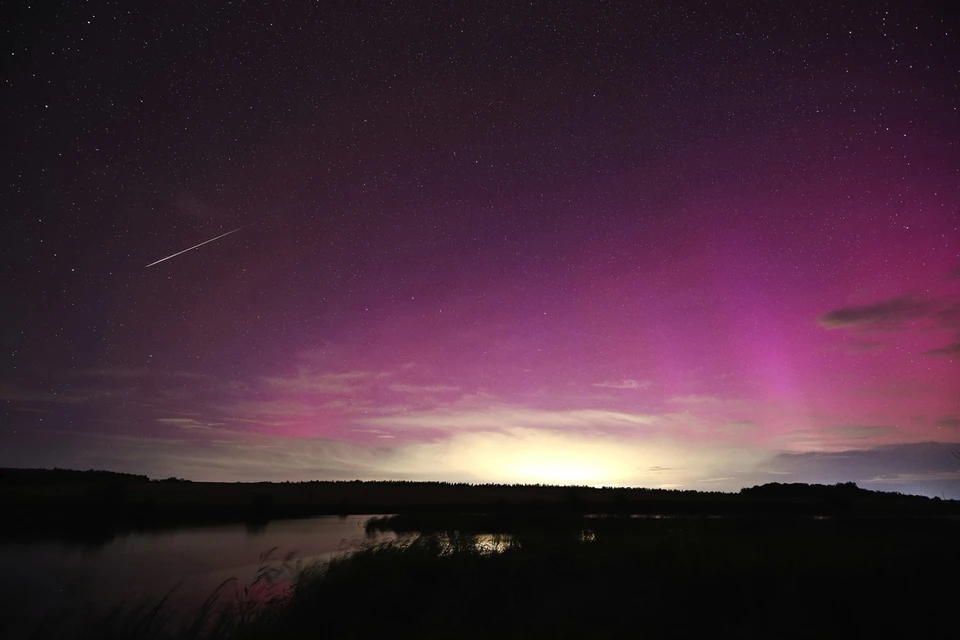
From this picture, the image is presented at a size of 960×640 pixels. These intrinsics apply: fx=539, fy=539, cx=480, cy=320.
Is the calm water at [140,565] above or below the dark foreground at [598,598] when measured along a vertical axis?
below

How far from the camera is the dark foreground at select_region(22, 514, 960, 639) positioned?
12141 millimetres

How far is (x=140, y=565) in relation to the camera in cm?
2517

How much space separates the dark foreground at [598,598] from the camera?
39.8 ft

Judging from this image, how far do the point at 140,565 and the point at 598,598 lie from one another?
72.8 ft

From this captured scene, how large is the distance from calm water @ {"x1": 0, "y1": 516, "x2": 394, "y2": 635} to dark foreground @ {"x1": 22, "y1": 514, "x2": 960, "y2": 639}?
3.55 meters

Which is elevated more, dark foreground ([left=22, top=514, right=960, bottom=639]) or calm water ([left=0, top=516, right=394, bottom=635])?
dark foreground ([left=22, top=514, right=960, bottom=639])

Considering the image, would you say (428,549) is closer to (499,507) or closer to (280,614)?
(280,614)

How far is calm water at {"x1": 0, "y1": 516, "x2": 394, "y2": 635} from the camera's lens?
60.5ft

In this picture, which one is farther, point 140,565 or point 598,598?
point 140,565

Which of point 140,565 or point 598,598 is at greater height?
point 598,598

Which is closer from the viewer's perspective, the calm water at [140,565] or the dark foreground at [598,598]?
the dark foreground at [598,598]

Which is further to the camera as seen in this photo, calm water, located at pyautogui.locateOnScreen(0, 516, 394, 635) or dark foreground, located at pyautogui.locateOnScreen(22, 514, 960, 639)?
calm water, located at pyautogui.locateOnScreen(0, 516, 394, 635)

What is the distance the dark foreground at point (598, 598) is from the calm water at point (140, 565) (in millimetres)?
3554

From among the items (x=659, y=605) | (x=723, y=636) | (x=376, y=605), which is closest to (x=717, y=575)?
(x=659, y=605)
